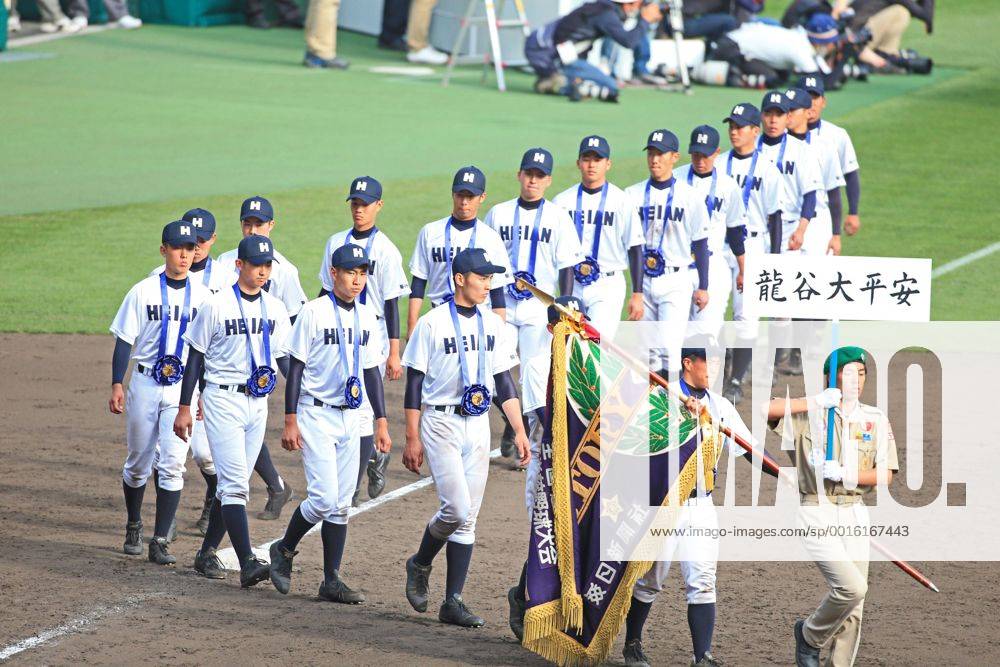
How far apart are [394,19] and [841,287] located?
64.8ft

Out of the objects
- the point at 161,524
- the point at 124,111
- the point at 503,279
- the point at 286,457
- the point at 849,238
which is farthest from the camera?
the point at 124,111

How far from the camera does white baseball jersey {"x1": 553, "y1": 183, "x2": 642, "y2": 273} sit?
10.5 m

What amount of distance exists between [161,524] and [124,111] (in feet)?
45.3

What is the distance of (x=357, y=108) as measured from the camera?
71.8 feet

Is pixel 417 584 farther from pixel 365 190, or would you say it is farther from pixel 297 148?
pixel 297 148

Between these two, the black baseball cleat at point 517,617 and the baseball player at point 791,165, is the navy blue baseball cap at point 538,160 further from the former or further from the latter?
the black baseball cleat at point 517,617

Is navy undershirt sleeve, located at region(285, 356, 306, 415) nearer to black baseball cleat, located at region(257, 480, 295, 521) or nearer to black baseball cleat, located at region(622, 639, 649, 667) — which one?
black baseball cleat, located at region(257, 480, 295, 521)

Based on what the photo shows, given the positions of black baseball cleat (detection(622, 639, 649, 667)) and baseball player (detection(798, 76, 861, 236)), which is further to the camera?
baseball player (detection(798, 76, 861, 236))

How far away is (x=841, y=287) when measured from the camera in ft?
25.5

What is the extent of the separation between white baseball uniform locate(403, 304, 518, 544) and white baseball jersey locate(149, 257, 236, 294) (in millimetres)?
1784

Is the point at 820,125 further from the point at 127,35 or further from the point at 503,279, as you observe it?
the point at 127,35

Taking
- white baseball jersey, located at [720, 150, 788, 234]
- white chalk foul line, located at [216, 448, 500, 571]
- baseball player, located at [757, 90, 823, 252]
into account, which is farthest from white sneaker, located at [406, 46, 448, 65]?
white chalk foul line, located at [216, 448, 500, 571]

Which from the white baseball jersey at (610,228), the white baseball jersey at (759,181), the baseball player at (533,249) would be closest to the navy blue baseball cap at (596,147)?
the white baseball jersey at (610,228)

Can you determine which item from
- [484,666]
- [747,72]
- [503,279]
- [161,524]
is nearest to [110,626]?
[161,524]
